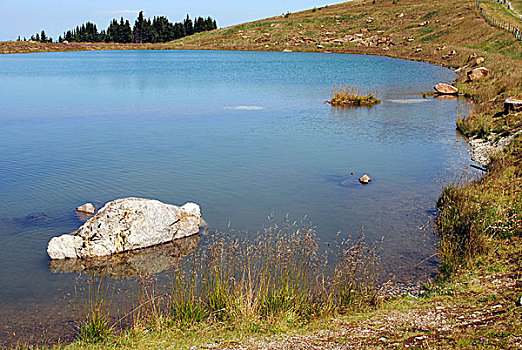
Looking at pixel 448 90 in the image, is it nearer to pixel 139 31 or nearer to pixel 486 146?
pixel 486 146

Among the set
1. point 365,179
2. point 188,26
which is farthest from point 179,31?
point 365,179

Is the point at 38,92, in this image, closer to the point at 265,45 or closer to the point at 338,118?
the point at 338,118

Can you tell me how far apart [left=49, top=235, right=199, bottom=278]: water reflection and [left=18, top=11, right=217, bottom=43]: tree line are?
131 m

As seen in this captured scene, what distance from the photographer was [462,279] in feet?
28.2

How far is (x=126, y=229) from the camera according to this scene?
1098 centimetres

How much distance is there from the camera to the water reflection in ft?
32.7

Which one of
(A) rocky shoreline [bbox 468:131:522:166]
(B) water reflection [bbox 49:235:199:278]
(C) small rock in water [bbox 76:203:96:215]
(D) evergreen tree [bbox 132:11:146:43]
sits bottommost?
(B) water reflection [bbox 49:235:199:278]

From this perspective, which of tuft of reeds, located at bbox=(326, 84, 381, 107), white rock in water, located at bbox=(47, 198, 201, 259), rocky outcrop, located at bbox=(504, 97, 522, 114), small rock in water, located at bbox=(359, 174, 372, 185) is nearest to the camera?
→ white rock in water, located at bbox=(47, 198, 201, 259)

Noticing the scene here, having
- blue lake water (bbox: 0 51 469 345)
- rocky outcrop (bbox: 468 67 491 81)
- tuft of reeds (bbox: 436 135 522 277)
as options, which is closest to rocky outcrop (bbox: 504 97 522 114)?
blue lake water (bbox: 0 51 469 345)

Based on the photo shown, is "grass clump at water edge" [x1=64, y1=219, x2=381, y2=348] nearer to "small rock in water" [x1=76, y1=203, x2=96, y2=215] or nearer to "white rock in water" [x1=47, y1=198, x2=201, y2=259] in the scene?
"white rock in water" [x1=47, y1=198, x2=201, y2=259]

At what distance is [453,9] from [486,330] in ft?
295

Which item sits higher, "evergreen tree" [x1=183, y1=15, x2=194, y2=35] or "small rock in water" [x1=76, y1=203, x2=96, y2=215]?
"evergreen tree" [x1=183, y1=15, x2=194, y2=35]

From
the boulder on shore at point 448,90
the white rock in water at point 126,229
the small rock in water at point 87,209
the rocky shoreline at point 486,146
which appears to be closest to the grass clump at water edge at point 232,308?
the white rock in water at point 126,229

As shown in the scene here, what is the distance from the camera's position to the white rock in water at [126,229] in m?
10.5
